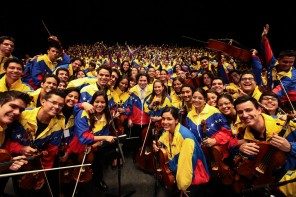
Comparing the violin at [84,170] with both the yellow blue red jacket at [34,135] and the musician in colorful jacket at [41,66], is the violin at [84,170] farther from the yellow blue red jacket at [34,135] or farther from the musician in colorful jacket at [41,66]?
the musician in colorful jacket at [41,66]

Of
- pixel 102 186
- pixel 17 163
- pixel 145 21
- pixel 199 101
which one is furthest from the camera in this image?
pixel 145 21

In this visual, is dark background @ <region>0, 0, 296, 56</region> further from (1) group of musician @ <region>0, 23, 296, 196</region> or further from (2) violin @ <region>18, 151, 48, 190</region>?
(2) violin @ <region>18, 151, 48, 190</region>

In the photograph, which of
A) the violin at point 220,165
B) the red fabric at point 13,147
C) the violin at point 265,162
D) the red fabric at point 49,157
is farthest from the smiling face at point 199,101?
the red fabric at point 13,147

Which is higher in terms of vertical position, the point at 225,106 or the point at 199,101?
the point at 199,101

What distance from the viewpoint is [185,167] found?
329cm

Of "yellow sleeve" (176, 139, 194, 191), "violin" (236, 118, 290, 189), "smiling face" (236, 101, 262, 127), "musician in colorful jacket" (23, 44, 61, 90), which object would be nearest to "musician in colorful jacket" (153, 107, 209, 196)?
"yellow sleeve" (176, 139, 194, 191)

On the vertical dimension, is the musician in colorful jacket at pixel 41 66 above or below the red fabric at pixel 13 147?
above

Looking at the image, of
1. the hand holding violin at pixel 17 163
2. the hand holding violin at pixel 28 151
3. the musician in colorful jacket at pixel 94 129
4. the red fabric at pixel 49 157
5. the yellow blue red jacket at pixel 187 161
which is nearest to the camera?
the hand holding violin at pixel 17 163

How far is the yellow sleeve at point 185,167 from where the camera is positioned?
326 centimetres

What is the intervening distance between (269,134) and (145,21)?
115 feet

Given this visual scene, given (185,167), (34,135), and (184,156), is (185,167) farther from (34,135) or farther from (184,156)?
(34,135)

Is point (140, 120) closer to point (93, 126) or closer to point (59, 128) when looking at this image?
point (93, 126)

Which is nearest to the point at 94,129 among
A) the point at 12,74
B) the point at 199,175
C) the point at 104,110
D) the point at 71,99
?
the point at 104,110

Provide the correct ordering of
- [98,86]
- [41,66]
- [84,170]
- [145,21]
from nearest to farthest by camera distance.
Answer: [84,170] → [98,86] → [41,66] → [145,21]
